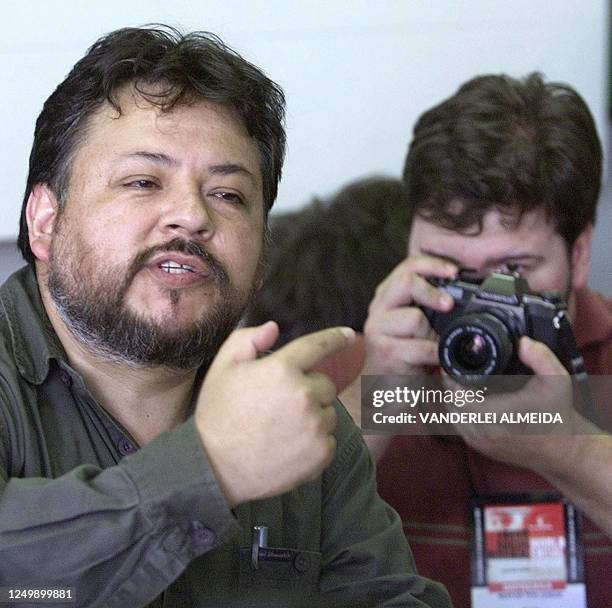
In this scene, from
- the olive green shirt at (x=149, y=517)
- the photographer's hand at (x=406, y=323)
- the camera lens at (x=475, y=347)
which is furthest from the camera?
the photographer's hand at (x=406, y=323)

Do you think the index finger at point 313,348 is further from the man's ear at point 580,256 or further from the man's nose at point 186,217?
the man's ear at point 580,256

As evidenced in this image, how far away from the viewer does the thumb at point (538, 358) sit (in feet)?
4.20

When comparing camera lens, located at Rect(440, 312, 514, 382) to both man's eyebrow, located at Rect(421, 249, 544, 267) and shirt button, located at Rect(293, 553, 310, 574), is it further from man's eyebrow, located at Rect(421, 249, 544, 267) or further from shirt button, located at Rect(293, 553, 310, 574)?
shirt button, located at Rect(293, 553, 310, 574)

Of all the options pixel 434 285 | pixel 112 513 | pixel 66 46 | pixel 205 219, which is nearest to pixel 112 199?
pixel 205 219

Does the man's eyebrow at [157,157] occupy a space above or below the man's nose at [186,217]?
above

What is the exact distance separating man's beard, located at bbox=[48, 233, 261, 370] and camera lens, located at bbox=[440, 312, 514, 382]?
0.35m

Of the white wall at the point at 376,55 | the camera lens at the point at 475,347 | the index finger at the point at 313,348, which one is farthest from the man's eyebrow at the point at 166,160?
the white wall at the point at 376,55

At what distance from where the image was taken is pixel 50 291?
105 centimetres

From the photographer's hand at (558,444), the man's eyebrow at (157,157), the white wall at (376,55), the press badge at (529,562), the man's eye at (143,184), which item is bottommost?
the press badge at (529,562)

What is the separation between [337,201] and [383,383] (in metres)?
0.40

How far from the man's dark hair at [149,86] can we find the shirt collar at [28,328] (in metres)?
0.08

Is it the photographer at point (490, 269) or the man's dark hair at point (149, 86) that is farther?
the photographer at point (490, 269)

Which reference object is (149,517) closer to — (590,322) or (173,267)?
(173,267)

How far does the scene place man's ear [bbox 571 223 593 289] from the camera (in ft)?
4.92
